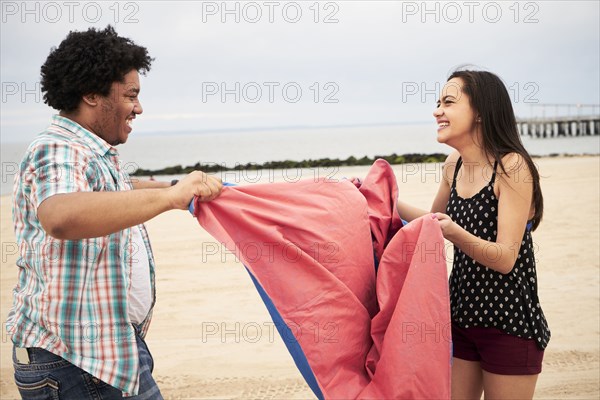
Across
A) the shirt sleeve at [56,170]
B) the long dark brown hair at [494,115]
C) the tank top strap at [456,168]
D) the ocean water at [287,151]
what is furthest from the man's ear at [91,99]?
the ocean water at [287,151]

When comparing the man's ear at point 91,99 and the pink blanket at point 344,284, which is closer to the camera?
the man's ear at point 91,99

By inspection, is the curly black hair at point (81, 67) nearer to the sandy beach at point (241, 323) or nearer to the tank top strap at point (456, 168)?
the tank top strap at point (456, 168)

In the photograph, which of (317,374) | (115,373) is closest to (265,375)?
(317,374)

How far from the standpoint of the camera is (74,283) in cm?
244

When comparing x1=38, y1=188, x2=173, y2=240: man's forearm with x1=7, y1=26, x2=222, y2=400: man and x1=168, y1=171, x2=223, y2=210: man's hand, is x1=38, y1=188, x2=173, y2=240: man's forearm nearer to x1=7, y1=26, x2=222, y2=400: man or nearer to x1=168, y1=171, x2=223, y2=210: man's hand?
x1=7, y1=26, x2=222, y2=400: man

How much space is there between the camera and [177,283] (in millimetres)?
9023

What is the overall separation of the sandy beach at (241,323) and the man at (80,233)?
3.04m

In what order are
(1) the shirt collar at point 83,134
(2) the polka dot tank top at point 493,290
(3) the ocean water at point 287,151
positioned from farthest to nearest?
(3) the ocean water at point 287,151 → (2) the polka dot tank top at point 493,290 → (1) the shirt collar at point 83,134

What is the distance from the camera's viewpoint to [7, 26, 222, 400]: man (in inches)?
90.5

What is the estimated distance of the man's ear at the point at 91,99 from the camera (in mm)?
2627

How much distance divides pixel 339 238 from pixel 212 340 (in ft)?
13.0

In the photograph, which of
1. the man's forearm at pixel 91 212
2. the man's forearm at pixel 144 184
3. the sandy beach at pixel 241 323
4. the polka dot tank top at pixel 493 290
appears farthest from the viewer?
the sandy beach at pixel 241 323

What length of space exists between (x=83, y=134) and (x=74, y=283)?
615 millimetres

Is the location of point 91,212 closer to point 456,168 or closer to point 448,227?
point 448,227
